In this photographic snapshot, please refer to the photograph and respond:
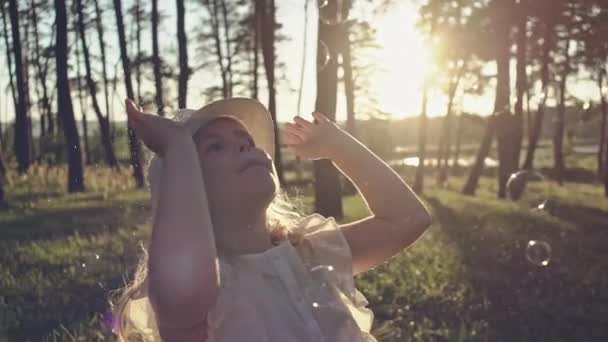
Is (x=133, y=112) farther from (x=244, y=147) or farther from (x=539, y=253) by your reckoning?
(x=539, y=253)

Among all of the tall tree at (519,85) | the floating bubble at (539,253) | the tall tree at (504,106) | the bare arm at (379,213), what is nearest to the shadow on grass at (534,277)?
the floating bubble at (539,253)

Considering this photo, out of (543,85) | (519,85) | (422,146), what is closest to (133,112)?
(519,85)

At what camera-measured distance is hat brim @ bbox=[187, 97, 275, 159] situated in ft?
8.13

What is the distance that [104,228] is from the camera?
33.0ft

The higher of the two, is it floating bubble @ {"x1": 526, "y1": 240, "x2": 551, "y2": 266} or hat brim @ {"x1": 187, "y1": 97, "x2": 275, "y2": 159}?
hat brim @ {"x1": 187, "y1": 97, "x2": 275, "y2": 159}

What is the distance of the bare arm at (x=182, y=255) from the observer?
197 cm

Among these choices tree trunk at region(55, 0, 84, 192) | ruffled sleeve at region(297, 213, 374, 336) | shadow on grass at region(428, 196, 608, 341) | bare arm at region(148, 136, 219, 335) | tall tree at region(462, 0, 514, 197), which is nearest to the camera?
bare arm at region(148, 136, 219, 335)

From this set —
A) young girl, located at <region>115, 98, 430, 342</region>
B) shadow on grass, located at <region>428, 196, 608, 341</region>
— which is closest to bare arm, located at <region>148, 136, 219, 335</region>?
young girl, located at <region>115, 98, 430, 342</region>

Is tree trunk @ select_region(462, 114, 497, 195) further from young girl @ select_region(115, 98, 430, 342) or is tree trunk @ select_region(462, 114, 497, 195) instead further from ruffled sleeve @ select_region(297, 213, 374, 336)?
ruffled sleeve @ select_region(297, 213, 374, 336)

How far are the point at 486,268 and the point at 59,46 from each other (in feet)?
17.2

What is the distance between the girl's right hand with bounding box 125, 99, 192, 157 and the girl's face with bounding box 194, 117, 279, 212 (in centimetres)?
18

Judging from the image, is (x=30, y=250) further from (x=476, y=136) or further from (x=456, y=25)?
(x=476, y=136)

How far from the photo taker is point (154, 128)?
2229 mm

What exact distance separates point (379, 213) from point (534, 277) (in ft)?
17.4
